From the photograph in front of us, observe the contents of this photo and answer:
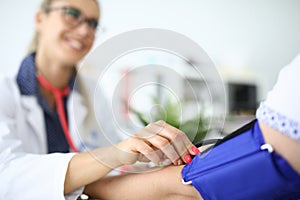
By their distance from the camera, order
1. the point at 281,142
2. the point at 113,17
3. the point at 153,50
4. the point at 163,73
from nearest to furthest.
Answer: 1. the point at 281,142
2. the point at 153,50
3. the point at 163,73
4. the point at 113,17

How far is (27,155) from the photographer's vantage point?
712 millimetres

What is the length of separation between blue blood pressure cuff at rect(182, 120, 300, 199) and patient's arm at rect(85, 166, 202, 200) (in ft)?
0.22

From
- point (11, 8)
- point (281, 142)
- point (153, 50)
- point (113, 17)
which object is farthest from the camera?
point (113, 17)

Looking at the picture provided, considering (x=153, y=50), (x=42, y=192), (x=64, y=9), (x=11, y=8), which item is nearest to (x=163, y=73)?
(x=153, y=50)

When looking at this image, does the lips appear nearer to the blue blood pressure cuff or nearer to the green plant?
the green plant

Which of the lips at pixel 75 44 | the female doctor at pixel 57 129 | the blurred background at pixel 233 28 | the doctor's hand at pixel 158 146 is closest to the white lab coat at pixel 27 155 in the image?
the female doctor at pixel 57 129

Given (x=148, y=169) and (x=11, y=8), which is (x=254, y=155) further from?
(x=11, y=8)

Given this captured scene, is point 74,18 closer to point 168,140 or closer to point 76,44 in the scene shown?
point 76,44

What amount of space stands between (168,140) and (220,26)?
11.6 ft

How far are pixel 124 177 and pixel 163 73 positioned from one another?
26cm

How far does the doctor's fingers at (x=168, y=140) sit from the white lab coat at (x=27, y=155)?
0.56ft

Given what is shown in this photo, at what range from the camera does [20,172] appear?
2.19 ft

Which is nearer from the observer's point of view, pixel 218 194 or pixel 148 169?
pixel 218 194

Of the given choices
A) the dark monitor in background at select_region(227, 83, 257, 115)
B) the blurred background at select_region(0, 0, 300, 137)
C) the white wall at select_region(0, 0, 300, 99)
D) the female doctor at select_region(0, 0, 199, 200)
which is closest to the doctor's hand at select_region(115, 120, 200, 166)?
the female doctor at select_region(0, 0, 199, 200)
